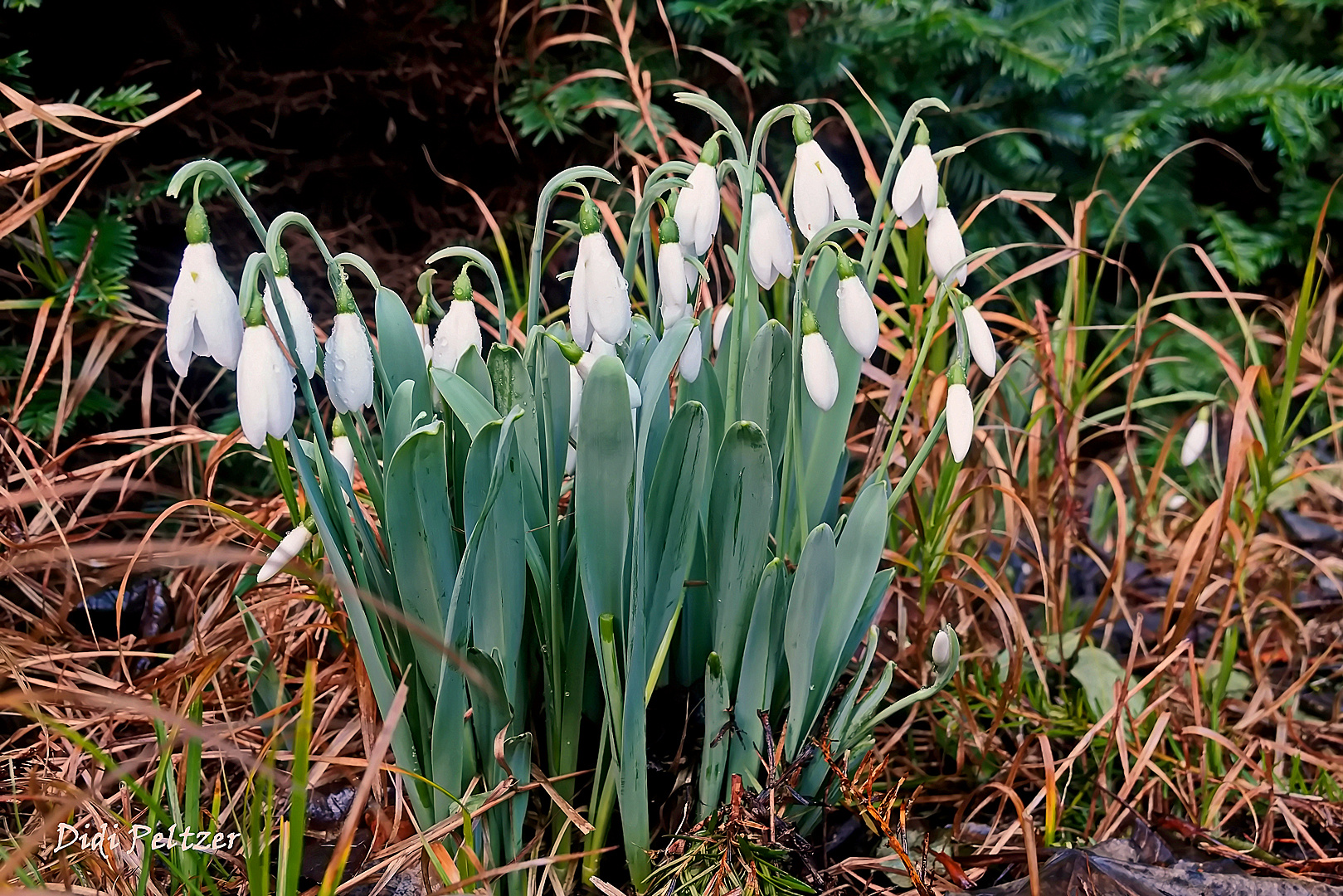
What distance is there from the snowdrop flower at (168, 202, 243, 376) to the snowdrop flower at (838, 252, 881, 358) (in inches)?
22.5

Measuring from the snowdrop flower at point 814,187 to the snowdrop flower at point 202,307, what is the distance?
56 centimetres

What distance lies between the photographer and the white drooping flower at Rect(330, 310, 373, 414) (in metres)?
0.85

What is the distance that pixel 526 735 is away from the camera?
3.29 ft

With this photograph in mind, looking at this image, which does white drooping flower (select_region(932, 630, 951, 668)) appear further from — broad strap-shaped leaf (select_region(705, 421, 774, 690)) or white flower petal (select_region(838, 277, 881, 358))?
white flower petal (select_region(838, 277, 881, 358))

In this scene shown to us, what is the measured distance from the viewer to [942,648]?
107 cm

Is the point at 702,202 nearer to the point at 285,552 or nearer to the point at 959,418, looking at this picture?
the point at 959,418

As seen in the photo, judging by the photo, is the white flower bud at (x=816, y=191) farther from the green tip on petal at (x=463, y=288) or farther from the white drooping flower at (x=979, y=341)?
the green tip on petal at (x=463, y=288)

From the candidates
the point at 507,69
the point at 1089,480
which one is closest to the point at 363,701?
the point at 507,69

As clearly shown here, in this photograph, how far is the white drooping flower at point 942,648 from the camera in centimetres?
106

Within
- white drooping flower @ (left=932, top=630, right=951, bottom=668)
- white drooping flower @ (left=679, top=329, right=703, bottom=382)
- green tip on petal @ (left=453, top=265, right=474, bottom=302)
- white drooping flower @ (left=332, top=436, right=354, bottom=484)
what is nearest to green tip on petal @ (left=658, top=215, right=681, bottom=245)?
white drooping flower @ (left=679, top=329, right=703, bottom=382)

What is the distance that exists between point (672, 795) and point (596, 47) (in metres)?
1.83

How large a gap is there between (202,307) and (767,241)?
53 centimetres

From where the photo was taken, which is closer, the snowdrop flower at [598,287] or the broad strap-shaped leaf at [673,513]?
the snowdrop flower at [598,287]

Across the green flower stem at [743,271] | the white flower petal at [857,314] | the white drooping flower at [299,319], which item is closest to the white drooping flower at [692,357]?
the green flower stem at [743,271]
